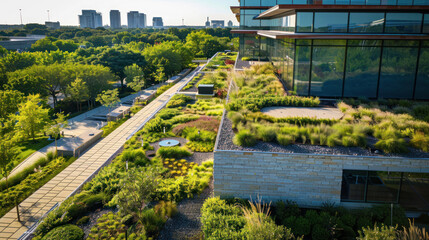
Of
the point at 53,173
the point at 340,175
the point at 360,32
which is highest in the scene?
the point at 360,32

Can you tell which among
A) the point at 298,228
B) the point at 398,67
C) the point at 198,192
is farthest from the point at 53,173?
the point at 398,67

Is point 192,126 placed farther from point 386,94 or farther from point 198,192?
point 386,94

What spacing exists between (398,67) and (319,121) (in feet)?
24.3

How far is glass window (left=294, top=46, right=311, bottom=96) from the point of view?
16.5m

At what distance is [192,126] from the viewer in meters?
18.8

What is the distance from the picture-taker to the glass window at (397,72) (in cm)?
1619

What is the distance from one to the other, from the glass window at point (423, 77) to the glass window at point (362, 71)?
7.06 feet

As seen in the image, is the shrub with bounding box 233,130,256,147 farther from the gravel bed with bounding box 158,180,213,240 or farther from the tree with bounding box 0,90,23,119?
the tree with bounding box 0,90,23,119

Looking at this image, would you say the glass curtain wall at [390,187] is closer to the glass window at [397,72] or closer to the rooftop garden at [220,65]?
the glass window at [397,72]

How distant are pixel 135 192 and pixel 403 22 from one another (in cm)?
1583

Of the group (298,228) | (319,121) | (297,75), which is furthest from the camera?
(297,75)

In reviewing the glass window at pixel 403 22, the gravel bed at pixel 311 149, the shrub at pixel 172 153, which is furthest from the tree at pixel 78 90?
the glass window at pixel 403 22

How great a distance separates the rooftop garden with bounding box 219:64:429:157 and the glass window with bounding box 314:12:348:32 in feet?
12.7

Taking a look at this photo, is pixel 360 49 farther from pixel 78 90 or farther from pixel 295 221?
pixel 78 90
